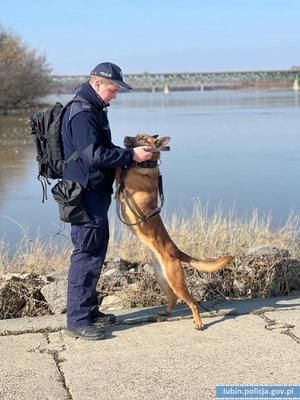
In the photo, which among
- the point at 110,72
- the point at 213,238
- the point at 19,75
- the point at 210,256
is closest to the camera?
the point at 110,72

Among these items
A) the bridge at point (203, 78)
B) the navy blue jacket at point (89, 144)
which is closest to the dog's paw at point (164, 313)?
the navy blue jacket at point (89, 144)

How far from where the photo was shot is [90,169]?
4.84 m

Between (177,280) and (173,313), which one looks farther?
(173,313)

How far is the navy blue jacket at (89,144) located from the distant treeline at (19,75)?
54.4 meters

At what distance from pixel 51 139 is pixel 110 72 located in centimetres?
67

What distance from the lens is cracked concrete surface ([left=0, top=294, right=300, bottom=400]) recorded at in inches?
153

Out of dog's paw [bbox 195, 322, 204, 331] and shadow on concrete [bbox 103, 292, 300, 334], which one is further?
shadow on concrete [bbox 103, 292, 300, 334]

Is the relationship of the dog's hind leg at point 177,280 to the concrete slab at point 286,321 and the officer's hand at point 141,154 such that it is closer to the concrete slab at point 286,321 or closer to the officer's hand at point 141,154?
the concrete slab at point 286,321

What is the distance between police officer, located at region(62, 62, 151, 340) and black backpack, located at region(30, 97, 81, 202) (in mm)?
48

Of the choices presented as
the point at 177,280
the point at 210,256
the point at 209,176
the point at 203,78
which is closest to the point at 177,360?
the point at 177,280

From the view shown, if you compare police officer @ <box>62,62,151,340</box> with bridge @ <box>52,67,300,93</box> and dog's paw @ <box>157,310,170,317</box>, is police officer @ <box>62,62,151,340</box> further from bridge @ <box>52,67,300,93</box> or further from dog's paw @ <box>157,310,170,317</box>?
bridge @ <box>52,67,300,93</box>

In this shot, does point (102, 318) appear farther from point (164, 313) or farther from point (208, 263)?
point (208, 263)

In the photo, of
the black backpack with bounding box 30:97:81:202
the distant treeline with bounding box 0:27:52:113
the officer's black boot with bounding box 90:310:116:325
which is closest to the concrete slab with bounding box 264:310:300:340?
the officer's black boot with bounding box 90:310:116:325

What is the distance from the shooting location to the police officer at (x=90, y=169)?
4.73m
